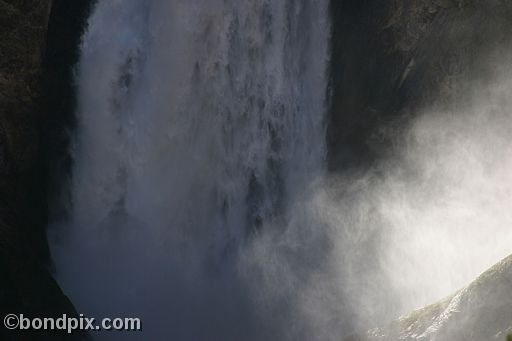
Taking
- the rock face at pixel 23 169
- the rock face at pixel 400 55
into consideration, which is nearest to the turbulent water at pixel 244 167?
the rock face at pixel 400 55

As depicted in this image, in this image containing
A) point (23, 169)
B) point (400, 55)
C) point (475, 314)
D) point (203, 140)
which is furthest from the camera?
point (203, 140)

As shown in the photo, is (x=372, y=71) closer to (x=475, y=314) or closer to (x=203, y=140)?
(x=203, y=140)

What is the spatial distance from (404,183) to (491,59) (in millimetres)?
4331

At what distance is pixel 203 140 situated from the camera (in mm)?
23656

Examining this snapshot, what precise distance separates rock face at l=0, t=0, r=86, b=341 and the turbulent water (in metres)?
2.00

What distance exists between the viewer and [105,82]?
2323 cm

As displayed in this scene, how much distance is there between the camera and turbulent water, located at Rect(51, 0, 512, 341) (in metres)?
22.8

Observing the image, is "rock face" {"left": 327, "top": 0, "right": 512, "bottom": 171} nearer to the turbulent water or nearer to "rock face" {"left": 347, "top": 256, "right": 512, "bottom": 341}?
the turbulent water

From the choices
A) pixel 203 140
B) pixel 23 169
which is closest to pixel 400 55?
pixel 203 140

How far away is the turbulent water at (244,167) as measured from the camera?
22.8 meters

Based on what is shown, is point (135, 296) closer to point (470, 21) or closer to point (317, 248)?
point (317, 248)

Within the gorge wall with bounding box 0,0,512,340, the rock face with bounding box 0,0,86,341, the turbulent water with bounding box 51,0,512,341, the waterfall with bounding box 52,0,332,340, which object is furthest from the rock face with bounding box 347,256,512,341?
the gorge wall with bounding box 0,0,512,340

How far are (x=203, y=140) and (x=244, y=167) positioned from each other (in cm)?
144

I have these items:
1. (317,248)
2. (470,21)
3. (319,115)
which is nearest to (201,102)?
(319,115)
